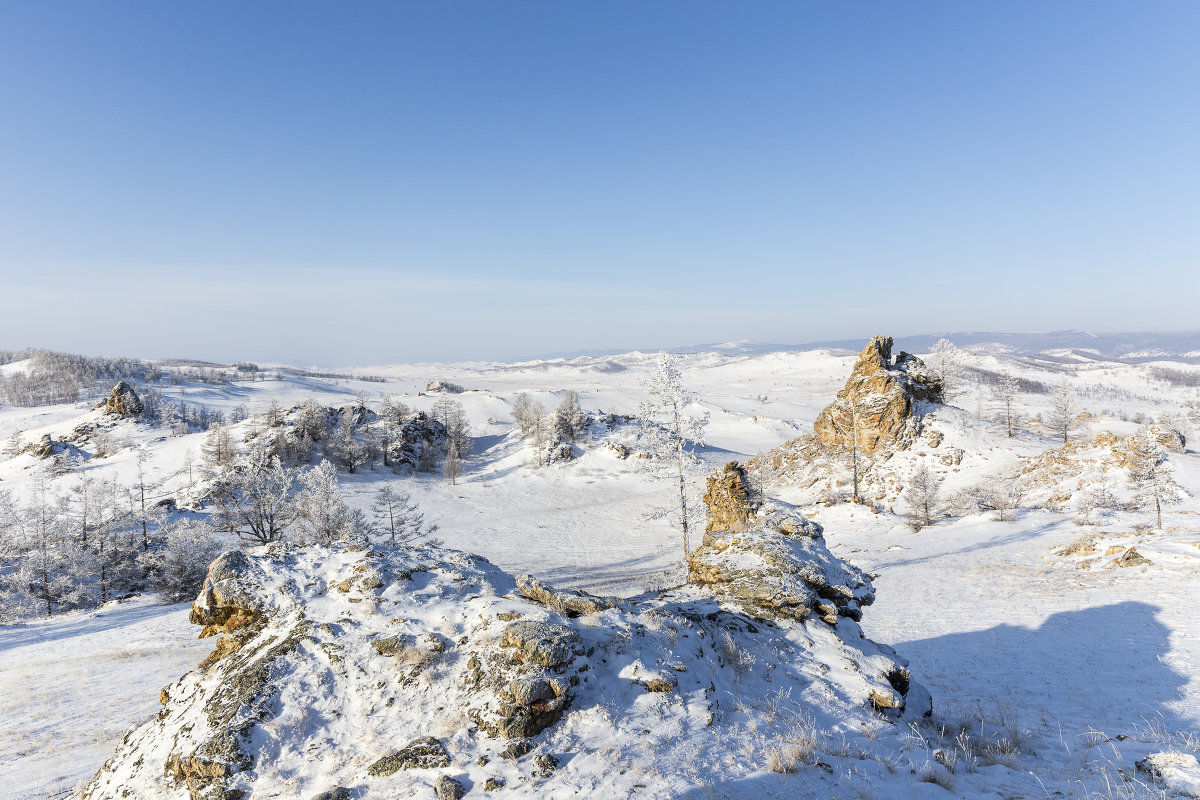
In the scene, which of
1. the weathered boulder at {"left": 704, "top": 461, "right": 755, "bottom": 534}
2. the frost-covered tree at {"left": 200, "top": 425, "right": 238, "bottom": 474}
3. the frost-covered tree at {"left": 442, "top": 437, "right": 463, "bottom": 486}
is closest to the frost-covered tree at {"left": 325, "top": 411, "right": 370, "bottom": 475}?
the frost-covered tree at {"left": 200, "top": 425, "right": 238, "bottom": 474}

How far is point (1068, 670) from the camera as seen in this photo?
37.6 ft

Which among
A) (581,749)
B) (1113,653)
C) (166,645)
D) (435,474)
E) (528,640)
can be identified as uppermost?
(528,640)

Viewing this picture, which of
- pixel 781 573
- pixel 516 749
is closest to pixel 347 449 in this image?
pixel 781 573

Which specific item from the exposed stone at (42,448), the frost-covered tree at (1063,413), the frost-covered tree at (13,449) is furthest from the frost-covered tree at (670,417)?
the frost-covered tree at (13,449)

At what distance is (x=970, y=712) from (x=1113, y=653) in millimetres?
6428

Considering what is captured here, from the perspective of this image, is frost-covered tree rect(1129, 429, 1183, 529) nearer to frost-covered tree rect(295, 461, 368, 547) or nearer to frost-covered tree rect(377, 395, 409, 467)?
frost-covered tree rect(295, 461, 368, 547)

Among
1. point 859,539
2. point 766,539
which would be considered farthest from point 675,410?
point 859,539

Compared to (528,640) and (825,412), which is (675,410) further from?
(825,412)

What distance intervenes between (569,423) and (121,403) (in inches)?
2447

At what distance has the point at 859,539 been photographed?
30.3 m

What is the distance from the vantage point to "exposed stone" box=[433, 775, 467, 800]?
4730 mm

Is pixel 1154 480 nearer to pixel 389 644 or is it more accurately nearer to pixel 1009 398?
pixel 1009 398

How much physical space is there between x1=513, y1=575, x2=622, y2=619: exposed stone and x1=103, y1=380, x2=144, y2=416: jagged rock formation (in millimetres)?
88857

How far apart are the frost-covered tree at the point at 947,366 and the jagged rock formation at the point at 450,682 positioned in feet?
172
